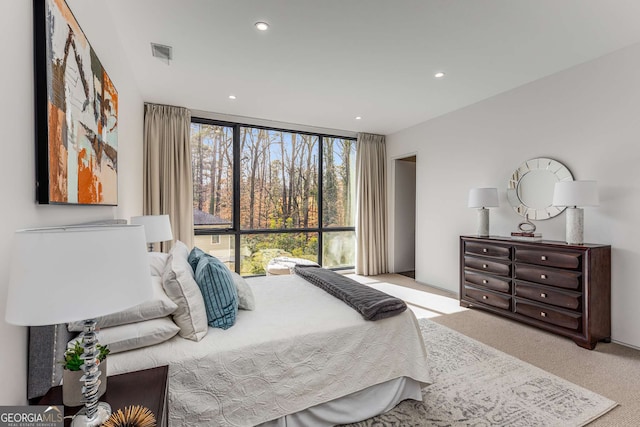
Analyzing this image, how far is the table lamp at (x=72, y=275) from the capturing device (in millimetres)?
680

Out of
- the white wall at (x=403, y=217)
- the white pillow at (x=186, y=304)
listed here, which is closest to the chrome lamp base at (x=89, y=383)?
the white pillow at (x=186, y=304)

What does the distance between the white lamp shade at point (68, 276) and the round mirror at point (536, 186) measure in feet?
13.0

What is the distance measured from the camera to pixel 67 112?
1306 millimetres

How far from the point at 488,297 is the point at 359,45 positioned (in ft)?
10.3

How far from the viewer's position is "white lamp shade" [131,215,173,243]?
2.73m

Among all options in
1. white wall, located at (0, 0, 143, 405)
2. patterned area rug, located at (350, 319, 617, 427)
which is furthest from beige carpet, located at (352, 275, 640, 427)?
white wall, located at (0, 0, 143, 405)

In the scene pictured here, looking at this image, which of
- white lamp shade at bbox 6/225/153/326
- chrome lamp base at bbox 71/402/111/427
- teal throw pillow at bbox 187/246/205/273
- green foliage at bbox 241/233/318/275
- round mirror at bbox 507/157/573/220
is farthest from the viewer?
green foliage at bbox 241/233/318/275

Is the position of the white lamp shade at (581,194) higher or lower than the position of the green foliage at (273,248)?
higher

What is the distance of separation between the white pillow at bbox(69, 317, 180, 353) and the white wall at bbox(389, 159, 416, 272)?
4908mm

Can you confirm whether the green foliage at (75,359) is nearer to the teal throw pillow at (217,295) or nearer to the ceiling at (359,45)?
the teal throw pillow at (217,295)

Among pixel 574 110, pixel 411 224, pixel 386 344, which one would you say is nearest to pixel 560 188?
pixel 574 110

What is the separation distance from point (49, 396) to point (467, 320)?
11.9ft

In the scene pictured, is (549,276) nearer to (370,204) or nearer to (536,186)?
(536,186)

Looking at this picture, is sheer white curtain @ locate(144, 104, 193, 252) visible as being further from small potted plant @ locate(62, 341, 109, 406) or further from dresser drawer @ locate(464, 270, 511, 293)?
dresser drawer @ locate(464, 270, 511, 293)
